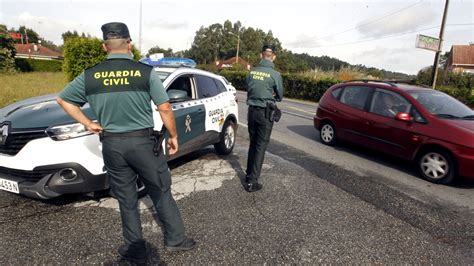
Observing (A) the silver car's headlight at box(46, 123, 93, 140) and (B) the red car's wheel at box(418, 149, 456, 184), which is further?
(B) the red car's wheel at box(418, 149, 456, 184)

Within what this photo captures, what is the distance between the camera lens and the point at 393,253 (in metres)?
2.78

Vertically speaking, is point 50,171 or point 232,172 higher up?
point 50,171

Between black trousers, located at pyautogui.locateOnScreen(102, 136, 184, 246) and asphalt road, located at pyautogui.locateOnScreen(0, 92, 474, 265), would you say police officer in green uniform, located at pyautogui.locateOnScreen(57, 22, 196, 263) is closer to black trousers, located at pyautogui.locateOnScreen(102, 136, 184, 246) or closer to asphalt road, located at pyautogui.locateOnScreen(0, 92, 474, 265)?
black trousers, located at pyautogui.locateOnScreen(102, 136, 184, 246)

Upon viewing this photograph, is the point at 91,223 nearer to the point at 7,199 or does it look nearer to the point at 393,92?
the point at 7,199

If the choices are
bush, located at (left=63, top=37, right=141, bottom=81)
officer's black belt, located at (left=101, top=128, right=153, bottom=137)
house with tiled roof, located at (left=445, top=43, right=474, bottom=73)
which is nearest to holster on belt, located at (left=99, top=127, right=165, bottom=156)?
officer's black belt, located at (left=101, top=128, right=153, bottom=137)

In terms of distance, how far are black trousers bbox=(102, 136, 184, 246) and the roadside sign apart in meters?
15.2

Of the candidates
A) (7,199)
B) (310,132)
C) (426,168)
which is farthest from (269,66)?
(310,132)

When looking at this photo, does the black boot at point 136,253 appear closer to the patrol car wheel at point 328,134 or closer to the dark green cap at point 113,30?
the dark green cap at point 113,30

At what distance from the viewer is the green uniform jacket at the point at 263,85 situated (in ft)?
12.8

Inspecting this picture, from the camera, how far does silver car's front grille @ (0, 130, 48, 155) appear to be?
9.97 ft

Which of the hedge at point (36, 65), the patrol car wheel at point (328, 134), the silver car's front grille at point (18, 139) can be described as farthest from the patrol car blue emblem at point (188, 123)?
the hedge at point (36, 65)

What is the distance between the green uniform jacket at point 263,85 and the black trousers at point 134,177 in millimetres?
1843

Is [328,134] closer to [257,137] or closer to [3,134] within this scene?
[257,137]

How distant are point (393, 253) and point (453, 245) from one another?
27.9 inches
